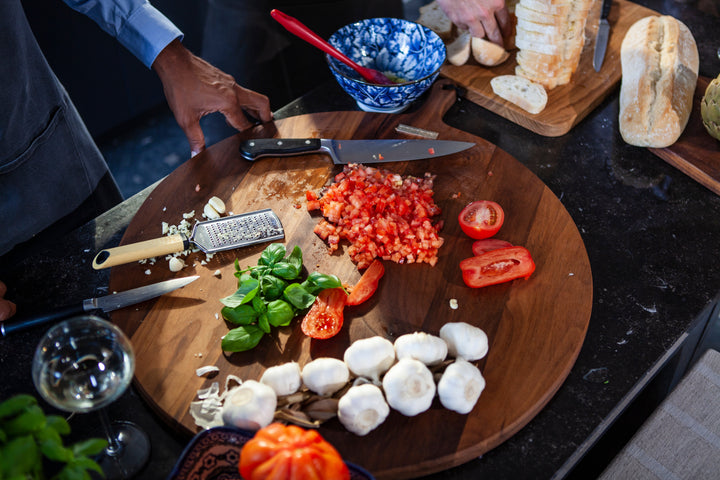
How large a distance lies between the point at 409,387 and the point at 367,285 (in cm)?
37

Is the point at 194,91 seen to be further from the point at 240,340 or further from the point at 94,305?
the point at 240,340

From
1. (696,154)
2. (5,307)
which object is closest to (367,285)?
(5,307)

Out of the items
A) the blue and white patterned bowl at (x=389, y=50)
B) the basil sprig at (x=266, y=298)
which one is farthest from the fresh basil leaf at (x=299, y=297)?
the blue and white patterned bowl at (x=389, y=50)

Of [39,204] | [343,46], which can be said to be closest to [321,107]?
[343,46]

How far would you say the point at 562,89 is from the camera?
2.15m

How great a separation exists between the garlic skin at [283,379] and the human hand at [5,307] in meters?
0.77

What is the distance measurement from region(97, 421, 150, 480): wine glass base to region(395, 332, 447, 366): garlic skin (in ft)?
2.03

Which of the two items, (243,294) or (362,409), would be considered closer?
(362,409)

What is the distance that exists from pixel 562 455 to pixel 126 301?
3.72 ft

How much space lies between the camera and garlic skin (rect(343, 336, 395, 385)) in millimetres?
1294

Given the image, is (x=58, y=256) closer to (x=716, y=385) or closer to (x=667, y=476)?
(x=667, y=476)

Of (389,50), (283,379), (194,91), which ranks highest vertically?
Result: (194,91)

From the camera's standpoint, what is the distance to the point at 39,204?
1.85 metres

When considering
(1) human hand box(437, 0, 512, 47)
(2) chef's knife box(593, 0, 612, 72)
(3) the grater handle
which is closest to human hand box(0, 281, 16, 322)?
(3) the grater handle
